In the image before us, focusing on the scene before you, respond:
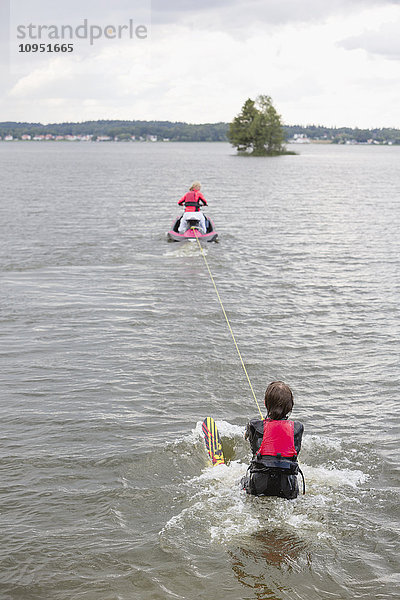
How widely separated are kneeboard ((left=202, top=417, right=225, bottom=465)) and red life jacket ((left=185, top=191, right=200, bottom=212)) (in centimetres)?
1539

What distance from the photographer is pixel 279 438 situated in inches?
254

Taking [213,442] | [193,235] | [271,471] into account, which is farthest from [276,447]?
[193,235]

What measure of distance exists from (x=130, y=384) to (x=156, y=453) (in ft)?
7.57

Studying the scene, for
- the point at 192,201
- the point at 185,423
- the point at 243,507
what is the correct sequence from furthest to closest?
the point at 192,201 < the point at 185,423 < the point at 243,507


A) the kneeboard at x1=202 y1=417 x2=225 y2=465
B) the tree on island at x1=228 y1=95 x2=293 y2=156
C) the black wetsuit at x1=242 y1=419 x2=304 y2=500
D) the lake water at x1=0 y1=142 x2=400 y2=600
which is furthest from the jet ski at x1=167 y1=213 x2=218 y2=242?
the tree on island at x1=228 y1=95 x2=293 y2=156

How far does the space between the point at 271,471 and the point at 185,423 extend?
8.26ft

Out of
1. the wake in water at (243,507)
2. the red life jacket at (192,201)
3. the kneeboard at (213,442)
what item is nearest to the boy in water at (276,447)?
the wake in water at (243,507)

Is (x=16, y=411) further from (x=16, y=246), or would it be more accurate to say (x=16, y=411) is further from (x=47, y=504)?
(x=16, y=246)

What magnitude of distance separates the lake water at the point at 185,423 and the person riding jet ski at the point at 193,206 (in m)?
2.49

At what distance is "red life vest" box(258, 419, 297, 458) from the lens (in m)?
6.45

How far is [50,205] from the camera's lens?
120ft

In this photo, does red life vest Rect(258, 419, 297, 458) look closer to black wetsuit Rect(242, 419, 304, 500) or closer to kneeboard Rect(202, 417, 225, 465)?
black wetsuit Rect(242, 419, 304, 500)

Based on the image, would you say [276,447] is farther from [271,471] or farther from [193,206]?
[193,206]

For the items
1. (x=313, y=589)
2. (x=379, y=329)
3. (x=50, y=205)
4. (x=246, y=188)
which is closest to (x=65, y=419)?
(x=313, y=589)
